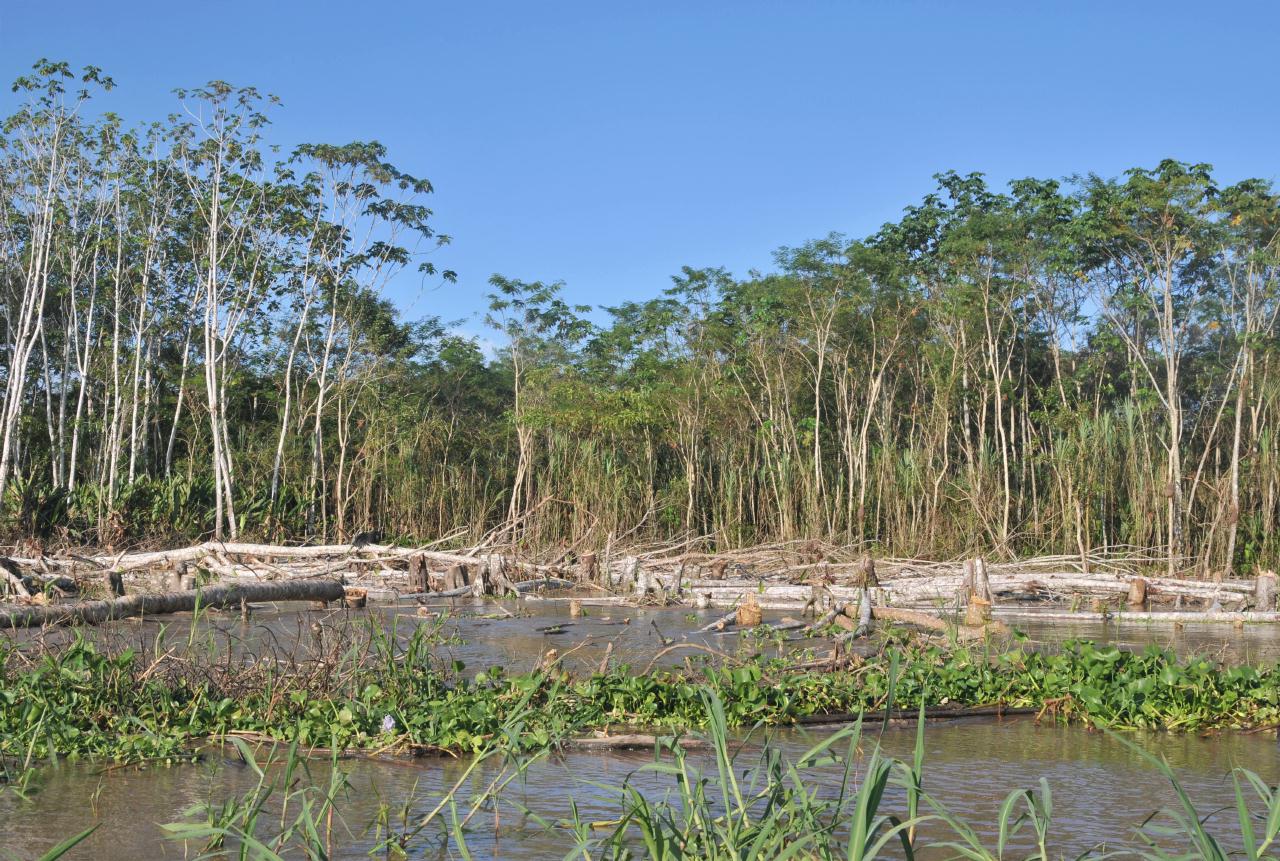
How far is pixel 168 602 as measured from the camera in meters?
9.09

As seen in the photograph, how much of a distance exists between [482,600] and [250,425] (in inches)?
402

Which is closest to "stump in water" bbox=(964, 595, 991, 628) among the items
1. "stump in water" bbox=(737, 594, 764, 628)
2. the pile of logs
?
the pile of logs

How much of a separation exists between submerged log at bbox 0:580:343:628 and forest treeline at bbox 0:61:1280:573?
2670 millimetres

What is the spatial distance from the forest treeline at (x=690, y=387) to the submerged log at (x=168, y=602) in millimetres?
2670

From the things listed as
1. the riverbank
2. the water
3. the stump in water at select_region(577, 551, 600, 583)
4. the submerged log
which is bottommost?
the water

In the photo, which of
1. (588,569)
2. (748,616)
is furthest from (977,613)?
(588,569)

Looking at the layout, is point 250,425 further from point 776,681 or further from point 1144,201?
point 776,681

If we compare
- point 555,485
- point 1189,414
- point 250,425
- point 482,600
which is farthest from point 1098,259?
point 250,425

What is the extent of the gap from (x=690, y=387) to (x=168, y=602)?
30.6ft

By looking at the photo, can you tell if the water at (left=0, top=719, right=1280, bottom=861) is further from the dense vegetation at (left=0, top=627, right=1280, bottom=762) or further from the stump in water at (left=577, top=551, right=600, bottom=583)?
the stump in water at (left=577, top=551, right=600, bottom=583)

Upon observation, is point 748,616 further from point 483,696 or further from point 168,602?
point 168,602

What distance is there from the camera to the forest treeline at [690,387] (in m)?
13.7

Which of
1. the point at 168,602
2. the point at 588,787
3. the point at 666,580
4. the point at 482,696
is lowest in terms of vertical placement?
the point at 588,787

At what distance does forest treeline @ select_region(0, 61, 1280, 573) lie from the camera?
13.7m
